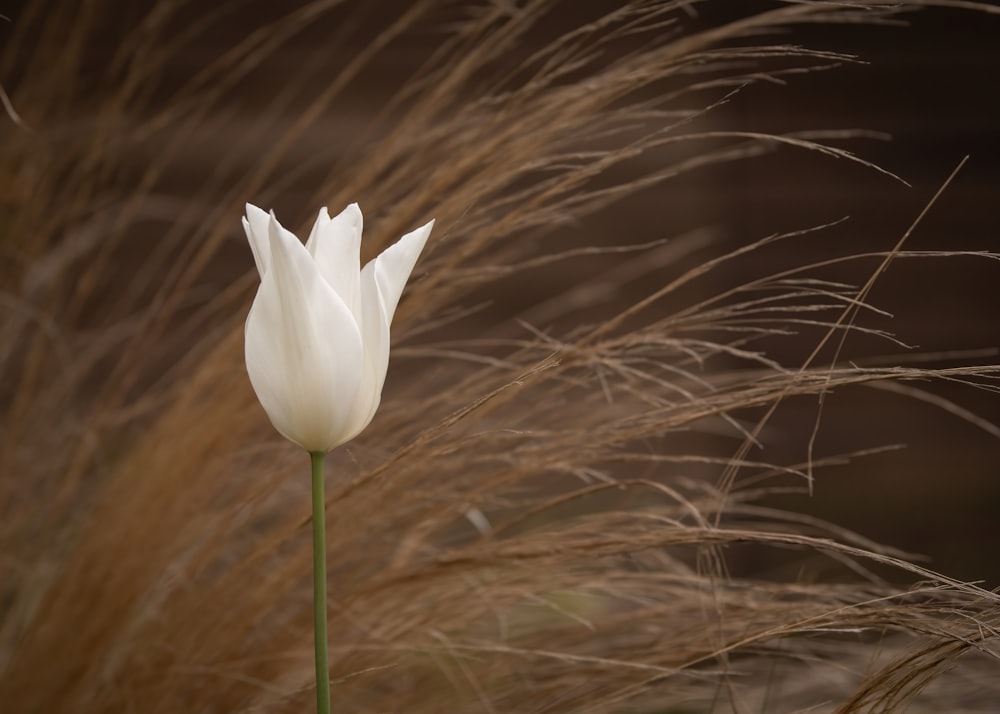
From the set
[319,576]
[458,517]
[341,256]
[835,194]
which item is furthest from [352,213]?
[835,194]

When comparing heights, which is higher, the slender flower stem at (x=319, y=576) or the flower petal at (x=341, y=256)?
the flower petal at (x=341, y=256)

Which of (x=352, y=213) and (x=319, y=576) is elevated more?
(x=352, y=213)

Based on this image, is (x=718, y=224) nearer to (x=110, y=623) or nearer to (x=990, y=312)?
(x=990, y=312)

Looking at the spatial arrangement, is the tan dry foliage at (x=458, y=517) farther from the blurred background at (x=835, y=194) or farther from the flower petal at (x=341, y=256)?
the blurred background at (x=835, y=194)

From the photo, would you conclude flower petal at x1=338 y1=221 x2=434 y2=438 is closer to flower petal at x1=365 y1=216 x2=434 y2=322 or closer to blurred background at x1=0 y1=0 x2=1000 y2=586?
flower petal at x1=365 y1=216 x2=434 y2=322

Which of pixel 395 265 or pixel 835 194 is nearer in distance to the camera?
pixel 395 265

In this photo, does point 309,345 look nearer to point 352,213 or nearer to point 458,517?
point 352,213

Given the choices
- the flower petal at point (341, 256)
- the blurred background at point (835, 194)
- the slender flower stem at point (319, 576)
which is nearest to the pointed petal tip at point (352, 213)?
the flower petal at point (341, 256)
